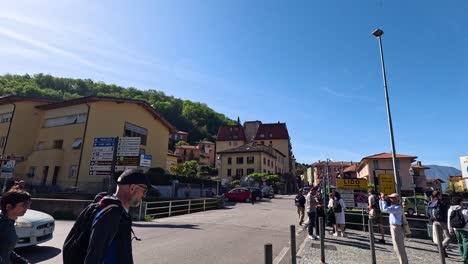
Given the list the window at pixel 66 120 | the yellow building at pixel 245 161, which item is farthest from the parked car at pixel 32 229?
the yellow building at pixel 245 161

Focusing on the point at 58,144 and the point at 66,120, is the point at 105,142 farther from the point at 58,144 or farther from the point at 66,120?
the point at 58,144

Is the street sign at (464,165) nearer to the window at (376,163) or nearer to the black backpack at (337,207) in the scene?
the black backpack at (337,207)

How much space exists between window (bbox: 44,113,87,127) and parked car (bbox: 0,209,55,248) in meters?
22.7

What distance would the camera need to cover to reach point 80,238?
2.03 metres

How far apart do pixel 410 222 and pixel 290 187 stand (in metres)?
62.7

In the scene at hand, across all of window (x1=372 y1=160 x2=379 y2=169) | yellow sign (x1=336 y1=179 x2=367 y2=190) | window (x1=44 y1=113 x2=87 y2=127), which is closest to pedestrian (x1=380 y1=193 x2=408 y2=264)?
yellow sign (x1=336 y1=179 x2=367 y2=190)

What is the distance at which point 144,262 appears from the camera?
614 cm

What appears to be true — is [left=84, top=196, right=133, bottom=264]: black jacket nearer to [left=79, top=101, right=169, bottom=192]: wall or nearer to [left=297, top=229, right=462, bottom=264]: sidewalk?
[left=297, top=229, right=462, bottom=264]: sidewalk

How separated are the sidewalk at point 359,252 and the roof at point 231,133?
206 feet

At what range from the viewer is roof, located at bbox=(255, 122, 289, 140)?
2943 inches

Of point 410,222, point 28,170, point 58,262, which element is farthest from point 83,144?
point 410,222

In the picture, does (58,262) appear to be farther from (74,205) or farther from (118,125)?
(118,125)

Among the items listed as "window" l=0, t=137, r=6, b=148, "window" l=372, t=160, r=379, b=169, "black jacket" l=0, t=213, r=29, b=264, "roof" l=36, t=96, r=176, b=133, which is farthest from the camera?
"window" l=372, t=160, r=379, b=169

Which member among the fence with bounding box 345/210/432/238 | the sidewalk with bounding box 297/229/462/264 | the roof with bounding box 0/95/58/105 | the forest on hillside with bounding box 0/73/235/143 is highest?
the forest on hillside with bounding box 0/73/235/143
